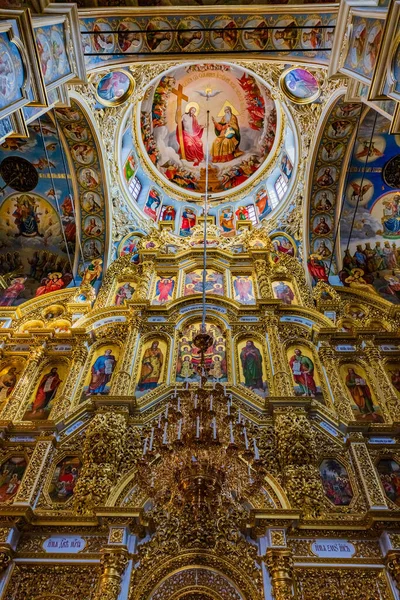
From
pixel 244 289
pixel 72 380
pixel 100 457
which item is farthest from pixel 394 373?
pixel 72 380

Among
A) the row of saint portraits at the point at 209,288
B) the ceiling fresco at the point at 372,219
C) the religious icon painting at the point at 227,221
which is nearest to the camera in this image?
the row of saint portraits at the point at 209,288

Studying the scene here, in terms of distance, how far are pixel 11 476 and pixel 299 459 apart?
512cm

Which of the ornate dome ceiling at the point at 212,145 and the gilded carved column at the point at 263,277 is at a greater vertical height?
the ornate dome ceiling at the point at 212,145

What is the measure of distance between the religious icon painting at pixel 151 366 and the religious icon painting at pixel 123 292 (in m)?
2.22

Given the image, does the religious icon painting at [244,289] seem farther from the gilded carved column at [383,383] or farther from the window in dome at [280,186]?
the window in dome at [280,186]

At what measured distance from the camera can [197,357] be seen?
9.88 m

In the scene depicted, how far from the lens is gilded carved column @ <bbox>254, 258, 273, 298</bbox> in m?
11.5

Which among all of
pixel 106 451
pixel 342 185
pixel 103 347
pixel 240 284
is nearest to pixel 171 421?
pixel 106 451

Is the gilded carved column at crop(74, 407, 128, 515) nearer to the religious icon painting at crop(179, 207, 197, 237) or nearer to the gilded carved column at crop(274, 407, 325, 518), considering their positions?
the gilded carved column at crop(274, 407, 325, 518)

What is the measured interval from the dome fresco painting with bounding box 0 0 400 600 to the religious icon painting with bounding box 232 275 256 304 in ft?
0.40

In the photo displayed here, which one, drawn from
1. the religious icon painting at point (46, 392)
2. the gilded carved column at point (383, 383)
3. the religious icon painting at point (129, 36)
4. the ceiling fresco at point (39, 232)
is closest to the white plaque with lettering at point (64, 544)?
the religious icon painting at point (46, 392)

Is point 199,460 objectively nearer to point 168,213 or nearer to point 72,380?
point 72,380

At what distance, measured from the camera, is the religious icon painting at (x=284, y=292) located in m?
11.7

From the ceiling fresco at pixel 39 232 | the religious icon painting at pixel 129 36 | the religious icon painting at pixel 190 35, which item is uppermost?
the ceiling fresco at pixel 39 232
